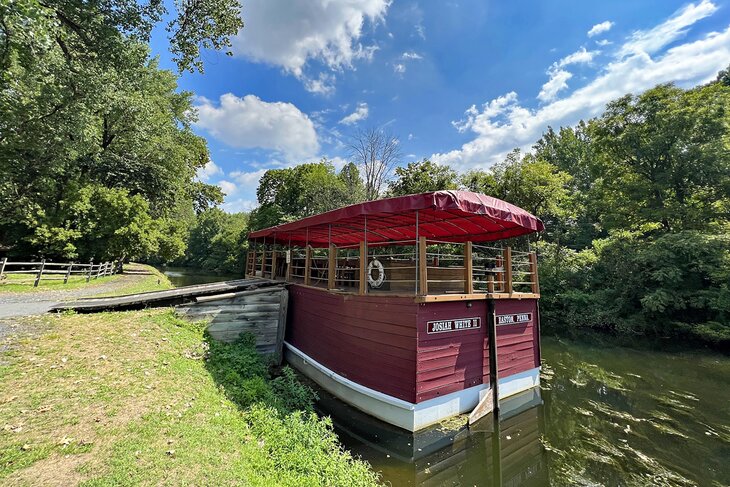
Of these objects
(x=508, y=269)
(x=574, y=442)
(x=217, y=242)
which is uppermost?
(x=217, y=242)

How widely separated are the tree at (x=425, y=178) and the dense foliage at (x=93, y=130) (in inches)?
587

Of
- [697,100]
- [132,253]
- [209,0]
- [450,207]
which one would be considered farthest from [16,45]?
[697,100]

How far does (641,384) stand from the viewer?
8.53 metres

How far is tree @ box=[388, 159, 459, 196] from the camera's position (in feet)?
71.7

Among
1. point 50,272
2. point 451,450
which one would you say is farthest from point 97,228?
point 451,450

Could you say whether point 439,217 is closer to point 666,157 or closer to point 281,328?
point 281,328

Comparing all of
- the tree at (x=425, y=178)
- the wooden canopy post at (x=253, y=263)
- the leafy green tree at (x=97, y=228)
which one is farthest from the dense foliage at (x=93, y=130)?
the tree at (x=425, y=178)

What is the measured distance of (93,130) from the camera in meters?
12.2

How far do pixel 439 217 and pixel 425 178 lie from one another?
51.2 ft

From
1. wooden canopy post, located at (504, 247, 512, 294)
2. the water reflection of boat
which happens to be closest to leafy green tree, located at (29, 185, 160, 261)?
the water reflection of boat

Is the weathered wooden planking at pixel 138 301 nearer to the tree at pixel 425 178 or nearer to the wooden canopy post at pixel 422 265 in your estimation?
the wooden canopy post at pixel 422 265

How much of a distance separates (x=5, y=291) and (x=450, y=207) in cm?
1583

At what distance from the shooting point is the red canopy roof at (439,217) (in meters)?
5.22

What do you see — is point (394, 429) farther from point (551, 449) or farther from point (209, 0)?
point (209, 0)
